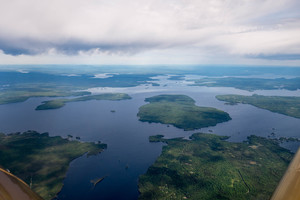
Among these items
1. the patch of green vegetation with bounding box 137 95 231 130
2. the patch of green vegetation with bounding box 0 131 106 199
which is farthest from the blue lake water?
the patch of green vegetation with bounding box 137 95 231 130

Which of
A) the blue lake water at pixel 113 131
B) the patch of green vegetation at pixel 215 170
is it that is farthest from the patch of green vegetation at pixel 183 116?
the patch of green vegetation at pixel 215 170

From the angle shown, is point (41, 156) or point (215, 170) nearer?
point (215, 170)

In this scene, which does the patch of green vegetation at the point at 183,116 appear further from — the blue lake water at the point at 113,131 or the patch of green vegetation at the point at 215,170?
the patch of green vegetation at the point at 215,170

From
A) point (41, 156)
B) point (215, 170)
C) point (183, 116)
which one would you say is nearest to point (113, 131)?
point (41, 156)

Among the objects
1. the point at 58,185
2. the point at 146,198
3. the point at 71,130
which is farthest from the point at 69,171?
the point at 71,130

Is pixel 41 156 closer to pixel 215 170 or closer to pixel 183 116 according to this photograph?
pixel 215 170

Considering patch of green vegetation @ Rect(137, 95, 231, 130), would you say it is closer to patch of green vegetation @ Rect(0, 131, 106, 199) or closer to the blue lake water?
the blue lake water

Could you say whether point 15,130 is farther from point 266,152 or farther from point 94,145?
point 266,152
